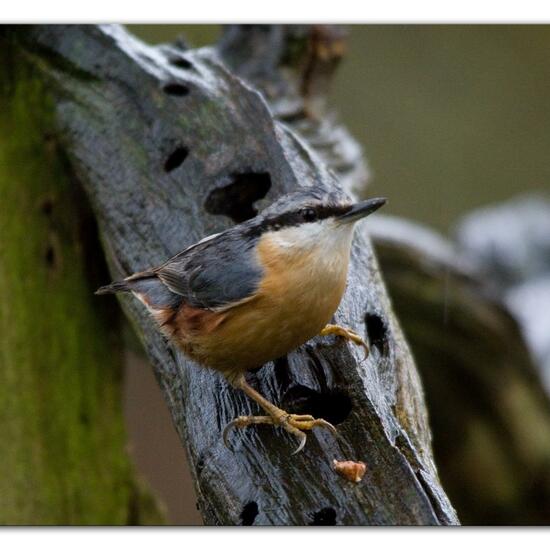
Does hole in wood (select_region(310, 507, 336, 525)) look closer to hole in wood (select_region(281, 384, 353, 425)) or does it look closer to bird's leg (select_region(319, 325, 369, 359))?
hole in wood (select_region(281, 384, 353, 425))

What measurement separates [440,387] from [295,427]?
1.93m

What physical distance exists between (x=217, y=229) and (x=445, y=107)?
1.39 m

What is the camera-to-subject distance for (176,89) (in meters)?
2.50

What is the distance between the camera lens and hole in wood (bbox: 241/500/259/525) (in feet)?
5.52

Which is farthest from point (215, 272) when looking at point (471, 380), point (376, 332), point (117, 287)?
point (471, 380)

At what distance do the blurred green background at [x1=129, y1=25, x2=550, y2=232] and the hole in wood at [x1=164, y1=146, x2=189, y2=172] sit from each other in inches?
21.7

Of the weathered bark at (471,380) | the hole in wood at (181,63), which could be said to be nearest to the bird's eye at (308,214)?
the hole in wood at (181,63)

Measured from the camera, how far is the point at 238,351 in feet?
5.97

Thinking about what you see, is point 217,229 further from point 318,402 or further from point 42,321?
point 42,321

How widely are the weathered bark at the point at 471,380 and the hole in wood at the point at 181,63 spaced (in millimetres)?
1051

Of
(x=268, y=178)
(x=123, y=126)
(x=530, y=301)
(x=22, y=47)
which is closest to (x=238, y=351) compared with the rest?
(x=268, y=178)

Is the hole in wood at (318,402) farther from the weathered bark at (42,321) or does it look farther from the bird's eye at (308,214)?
the weathered bark at (42,321)
